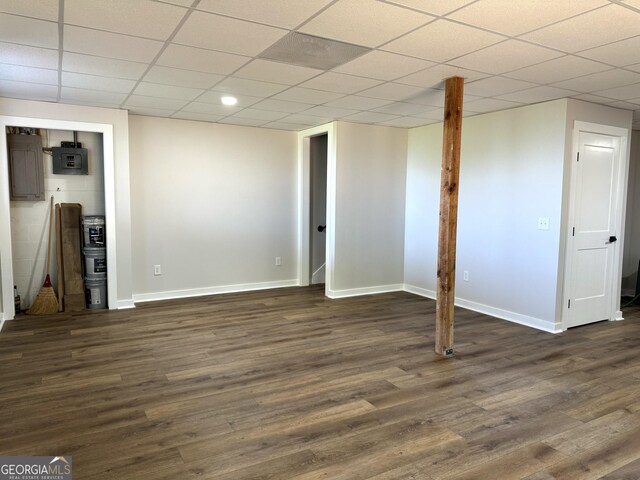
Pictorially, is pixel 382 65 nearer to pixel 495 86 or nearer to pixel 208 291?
pixel 495 86

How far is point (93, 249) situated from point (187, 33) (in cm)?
341

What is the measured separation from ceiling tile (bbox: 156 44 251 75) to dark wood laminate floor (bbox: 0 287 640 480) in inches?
94.0

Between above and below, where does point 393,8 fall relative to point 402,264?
above

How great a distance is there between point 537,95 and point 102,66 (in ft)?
12.8

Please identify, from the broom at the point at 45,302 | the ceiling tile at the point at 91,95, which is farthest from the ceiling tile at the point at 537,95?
the broom at the point at 45,302

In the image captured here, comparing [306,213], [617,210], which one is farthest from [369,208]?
[617,210]

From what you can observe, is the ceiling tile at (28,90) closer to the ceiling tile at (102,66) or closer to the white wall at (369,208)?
the ceiling tile at (102,66)

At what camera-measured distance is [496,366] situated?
145 inches

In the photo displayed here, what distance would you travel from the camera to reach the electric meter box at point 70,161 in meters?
5.21

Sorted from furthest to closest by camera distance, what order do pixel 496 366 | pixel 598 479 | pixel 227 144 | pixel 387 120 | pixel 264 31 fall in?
pixel 227 144 → pixel 387 120 → pixel 496 366 → pixel 264 31 → pixel 598 479

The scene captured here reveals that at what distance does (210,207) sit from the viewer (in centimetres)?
624

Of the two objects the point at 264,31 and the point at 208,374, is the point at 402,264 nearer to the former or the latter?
the point at 208,374

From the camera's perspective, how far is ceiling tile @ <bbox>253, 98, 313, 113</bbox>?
15.7 ft

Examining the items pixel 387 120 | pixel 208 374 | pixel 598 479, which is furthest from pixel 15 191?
pixel 598 479
